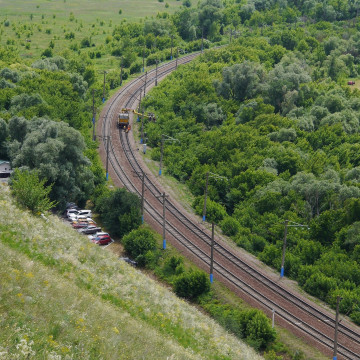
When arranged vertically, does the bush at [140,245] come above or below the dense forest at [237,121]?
below

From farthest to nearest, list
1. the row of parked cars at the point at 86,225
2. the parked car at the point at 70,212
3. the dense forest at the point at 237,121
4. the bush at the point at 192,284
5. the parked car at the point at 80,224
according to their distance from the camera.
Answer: the parked car at the point at 70,212 < the dense forest at the point at 237,121 < the parked car at the point at 80,224 < the row of parked cars at the point at 86,225 < the bush at the point at 192,284

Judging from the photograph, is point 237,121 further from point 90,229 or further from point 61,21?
point 61,21

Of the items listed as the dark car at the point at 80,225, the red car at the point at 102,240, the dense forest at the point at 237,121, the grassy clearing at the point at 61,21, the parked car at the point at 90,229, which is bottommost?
the red car at the point at 102,240

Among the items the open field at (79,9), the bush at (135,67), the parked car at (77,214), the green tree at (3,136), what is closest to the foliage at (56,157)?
the parked car at (77,214)

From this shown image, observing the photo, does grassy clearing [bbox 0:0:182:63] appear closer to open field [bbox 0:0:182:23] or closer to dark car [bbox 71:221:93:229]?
open field [bbox 0:0:182:23]

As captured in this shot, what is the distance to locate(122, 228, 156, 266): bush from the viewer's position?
192 feet

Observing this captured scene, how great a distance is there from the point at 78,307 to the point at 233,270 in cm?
3472

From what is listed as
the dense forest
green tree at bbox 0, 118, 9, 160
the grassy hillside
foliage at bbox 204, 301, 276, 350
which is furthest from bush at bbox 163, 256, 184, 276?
green tree at bbox 0, 118, 9, 160

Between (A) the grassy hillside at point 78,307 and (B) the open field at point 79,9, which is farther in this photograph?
(B) the open field at point 79,9

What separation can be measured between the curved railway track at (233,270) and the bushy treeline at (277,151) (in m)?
2.40

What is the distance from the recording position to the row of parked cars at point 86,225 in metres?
60.9

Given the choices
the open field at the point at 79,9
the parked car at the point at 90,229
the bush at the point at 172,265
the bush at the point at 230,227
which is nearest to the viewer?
the bush at the point at 172,265

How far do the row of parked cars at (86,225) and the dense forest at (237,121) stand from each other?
5.63ft

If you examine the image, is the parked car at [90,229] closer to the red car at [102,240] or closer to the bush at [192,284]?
the red car at [102,240]
